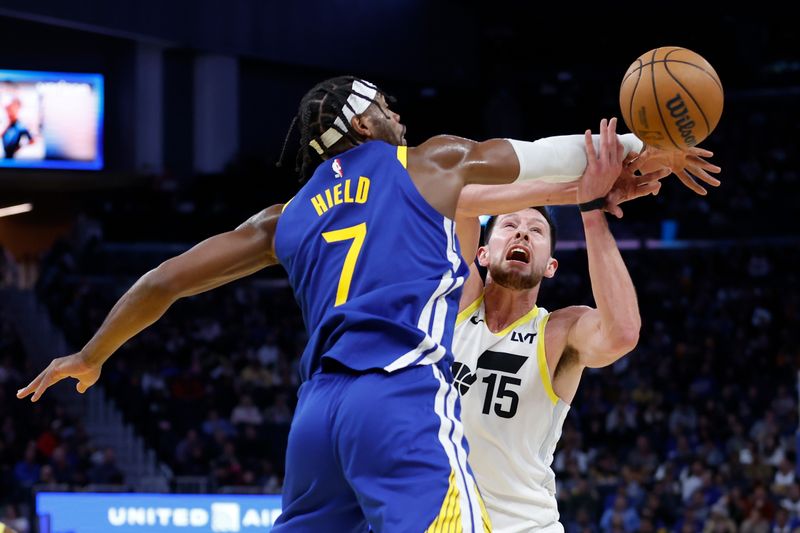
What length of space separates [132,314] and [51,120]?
58.5 feet

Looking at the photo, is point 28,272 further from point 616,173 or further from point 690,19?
point 616,173

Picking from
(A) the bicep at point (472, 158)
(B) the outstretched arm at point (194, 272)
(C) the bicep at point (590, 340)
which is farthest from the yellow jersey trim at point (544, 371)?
(B) the outstretched arm at point (194, 272)

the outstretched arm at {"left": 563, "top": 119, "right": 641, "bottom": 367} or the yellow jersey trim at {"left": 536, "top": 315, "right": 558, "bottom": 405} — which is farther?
the yellow jersey trim at {"left": 536, "top": 315, "right": 558, "bottom": 405}

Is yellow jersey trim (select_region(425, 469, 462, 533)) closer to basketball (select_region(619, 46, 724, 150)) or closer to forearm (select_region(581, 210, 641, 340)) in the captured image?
forearm (select_region(581, 210, 641, 340))

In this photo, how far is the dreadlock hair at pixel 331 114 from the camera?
3816mm

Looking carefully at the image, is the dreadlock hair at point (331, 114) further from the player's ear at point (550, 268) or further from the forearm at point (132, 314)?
the player's ear at point (550, 268)

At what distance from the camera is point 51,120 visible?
20781 mm

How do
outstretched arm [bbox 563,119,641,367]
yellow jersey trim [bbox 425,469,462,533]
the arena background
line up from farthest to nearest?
the arena background < outstretched arm [bbox 563,119,641,367] < yellow jersey trim [bbox 425,469,462,533]

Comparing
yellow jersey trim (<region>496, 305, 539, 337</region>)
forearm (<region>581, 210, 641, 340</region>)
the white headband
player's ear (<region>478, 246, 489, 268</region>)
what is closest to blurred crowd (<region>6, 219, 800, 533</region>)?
player's ear (<region>478, 246, 489, 268</region>)

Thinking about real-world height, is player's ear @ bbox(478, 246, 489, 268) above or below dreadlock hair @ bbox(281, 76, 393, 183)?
below

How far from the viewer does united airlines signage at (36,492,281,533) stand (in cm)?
1037

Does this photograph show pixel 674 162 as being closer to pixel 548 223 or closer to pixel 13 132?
pixel 548 223

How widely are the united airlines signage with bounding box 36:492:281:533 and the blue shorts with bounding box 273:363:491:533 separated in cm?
696

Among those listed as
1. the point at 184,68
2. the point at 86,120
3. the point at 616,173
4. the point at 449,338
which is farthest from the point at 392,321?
the point at 184,68
